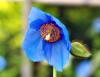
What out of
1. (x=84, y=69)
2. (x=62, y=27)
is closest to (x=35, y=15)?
(x=62, y=27)

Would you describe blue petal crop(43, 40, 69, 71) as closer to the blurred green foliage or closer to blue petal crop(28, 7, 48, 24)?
blue petal crop(28, 7, 48, 24)

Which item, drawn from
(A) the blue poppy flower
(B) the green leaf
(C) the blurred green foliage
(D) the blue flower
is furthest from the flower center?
(C) the blurred green foliage

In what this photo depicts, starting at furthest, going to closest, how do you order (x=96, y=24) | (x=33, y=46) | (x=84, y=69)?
(x=96, y=24) → (x=84, y=69) → (x=33, y=46)

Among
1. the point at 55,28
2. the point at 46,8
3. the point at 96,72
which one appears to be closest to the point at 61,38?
the point at 55,28

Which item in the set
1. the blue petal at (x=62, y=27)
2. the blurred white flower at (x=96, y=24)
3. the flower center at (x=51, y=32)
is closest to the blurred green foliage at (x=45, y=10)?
the blurred white flower at (x=96, y=24)

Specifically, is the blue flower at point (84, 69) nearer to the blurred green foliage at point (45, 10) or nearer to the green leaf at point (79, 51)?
the blurred green foliage at point (45, 10)

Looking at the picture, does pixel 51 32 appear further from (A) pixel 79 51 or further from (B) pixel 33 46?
(A) pixel 79 51

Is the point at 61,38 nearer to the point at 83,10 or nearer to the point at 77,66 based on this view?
the point at 77,66
